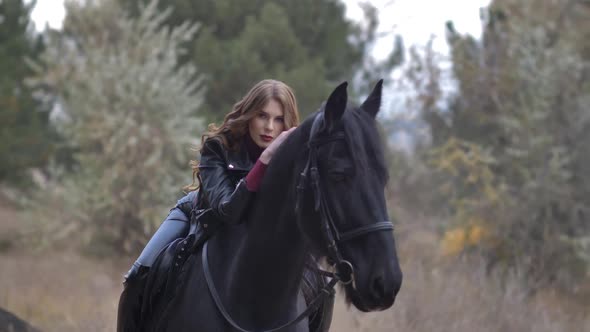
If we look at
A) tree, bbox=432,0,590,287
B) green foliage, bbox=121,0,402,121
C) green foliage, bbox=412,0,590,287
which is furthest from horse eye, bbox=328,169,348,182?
green foliage, bbox=121,0,402,121

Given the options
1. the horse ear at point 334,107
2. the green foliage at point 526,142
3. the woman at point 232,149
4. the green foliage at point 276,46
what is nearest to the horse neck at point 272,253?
the woman at point 232,149

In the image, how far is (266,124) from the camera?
4.19m

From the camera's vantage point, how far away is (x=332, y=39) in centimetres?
2408

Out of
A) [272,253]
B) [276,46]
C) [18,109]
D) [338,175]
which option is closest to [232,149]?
[272,253]

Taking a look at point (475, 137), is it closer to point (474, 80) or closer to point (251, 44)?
point (474, 80)

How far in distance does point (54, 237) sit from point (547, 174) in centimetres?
1152

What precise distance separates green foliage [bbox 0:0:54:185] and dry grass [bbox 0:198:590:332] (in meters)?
9.53

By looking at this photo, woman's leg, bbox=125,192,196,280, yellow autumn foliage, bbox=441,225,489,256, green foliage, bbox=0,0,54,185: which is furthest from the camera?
green foliage, bbox=0,0,54,185

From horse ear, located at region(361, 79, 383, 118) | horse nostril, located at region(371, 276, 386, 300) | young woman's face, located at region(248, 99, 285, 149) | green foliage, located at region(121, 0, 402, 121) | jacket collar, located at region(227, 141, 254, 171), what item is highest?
green foliage, located at region(121, 0, 402, 121)

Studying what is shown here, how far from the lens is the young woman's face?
4191mm

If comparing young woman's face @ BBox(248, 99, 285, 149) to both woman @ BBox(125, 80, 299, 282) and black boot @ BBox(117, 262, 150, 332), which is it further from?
black boot @ BBox(117, 262, 150, 332)

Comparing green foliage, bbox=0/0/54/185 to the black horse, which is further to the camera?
green foliage, bbox=0/0/54/185

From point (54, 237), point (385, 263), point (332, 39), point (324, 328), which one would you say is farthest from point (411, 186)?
point (385, 263)

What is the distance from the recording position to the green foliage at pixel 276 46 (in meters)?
20.9
